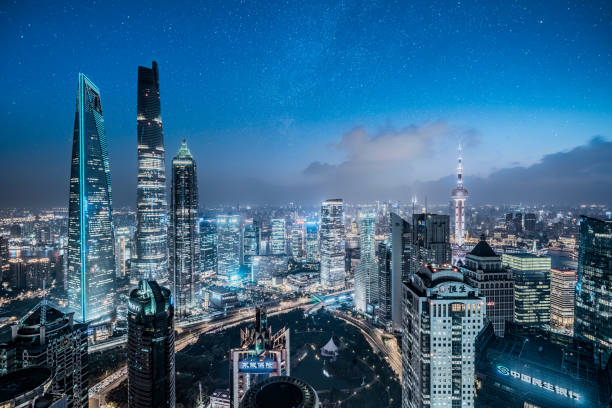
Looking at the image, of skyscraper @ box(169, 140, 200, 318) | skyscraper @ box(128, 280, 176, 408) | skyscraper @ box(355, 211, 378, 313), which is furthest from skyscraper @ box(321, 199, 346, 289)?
skyscraper @ box(128, 280, 176, 408)

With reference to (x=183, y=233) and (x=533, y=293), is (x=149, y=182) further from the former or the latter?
(x=533, y=293)

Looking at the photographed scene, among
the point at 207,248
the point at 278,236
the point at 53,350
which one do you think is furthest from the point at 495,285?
the point at 278,236

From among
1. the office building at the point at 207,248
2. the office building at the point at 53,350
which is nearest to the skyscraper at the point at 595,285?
the office building at the point at 53,350

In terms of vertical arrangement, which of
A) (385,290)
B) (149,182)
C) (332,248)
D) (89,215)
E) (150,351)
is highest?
(149,182)

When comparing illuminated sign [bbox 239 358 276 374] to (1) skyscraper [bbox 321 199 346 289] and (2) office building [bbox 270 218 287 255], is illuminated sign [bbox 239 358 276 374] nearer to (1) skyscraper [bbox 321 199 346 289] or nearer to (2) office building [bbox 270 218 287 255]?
(1) skyscraper [bbox 321 199 346 289]

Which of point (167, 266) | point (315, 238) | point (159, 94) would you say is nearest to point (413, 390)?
point (167, 266)

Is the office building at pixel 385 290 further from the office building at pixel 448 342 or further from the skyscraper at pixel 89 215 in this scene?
the skyscraper at pixel 89 215

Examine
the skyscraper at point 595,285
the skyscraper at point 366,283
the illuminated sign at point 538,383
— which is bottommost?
the skyscraper at point 366,283
